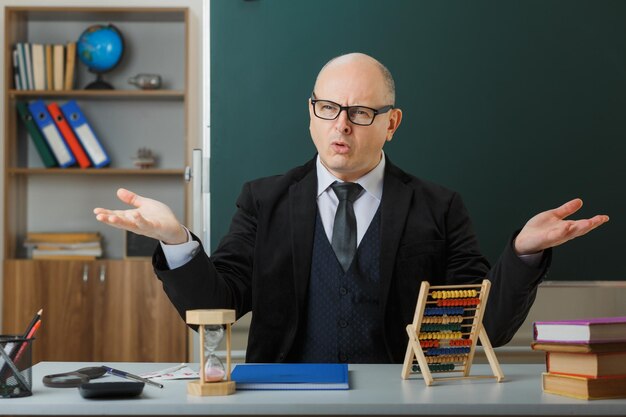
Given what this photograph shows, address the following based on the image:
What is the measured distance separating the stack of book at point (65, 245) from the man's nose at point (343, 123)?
2719mm

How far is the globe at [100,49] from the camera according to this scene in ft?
15.2

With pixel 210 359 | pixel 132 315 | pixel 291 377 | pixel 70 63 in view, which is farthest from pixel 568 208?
pixel 70 63

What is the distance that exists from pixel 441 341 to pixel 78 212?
357 cm

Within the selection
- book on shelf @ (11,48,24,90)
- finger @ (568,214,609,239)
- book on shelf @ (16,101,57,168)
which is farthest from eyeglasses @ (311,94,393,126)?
book on shelf @ (11,48,24,90)

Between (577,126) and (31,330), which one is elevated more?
(577,126)

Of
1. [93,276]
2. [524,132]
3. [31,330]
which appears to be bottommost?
[93,276]

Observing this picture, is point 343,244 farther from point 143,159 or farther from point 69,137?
point 69,137

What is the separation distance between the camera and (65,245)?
454 cm

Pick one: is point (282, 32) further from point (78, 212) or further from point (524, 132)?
point (78, 212)

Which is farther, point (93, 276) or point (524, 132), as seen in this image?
point (93, 276)

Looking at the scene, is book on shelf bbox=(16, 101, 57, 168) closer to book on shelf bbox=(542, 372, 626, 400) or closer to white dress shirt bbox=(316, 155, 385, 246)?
white dress shirt bbox=(316, 155, 385, 246)

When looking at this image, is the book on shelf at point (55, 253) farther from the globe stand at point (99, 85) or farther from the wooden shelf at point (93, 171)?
the globe stand at point (99, 85)

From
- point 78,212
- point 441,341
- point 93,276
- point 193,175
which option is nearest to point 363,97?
point 441,341

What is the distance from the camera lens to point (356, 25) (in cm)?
306
